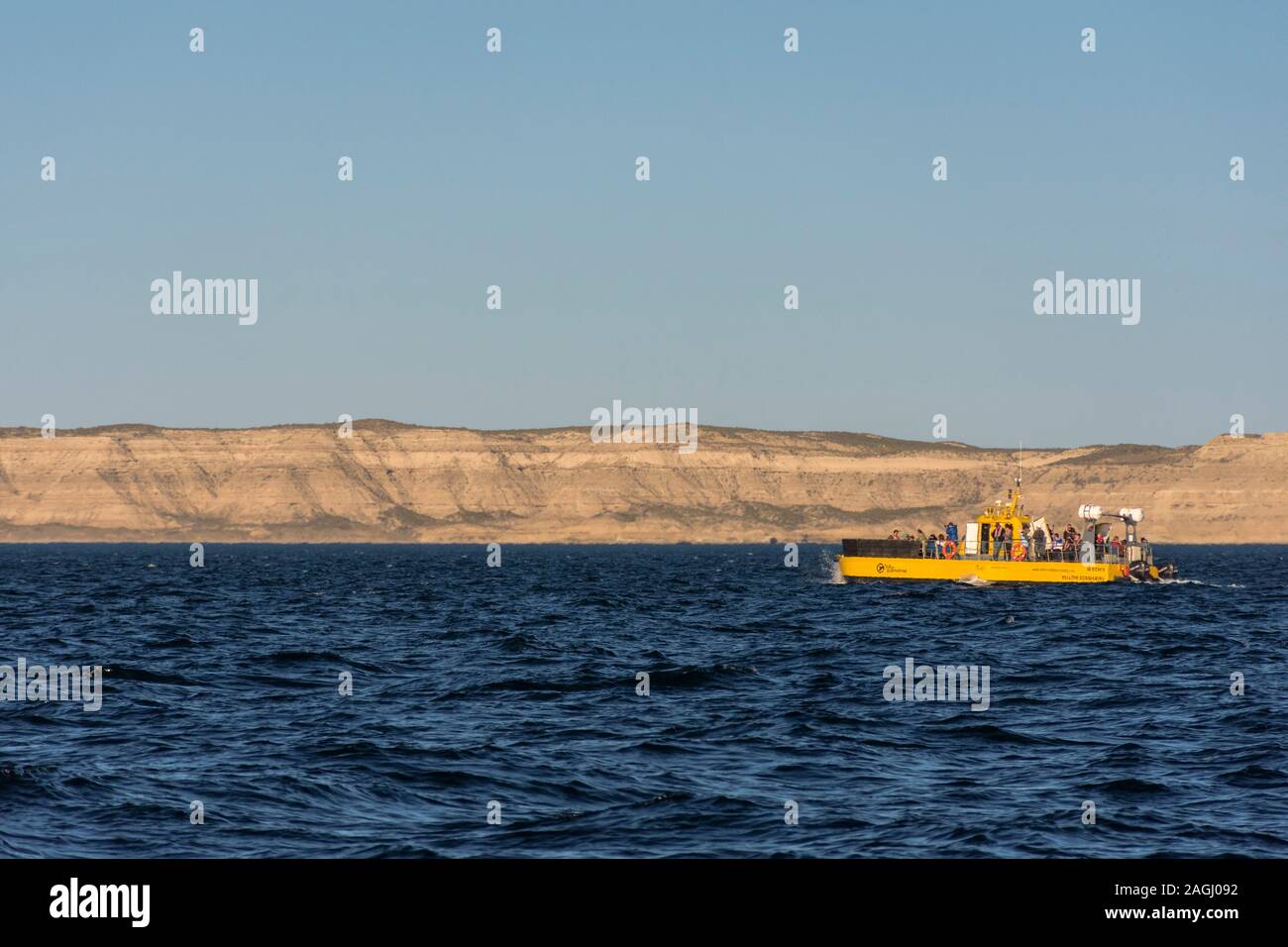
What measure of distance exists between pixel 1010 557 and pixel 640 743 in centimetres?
6252

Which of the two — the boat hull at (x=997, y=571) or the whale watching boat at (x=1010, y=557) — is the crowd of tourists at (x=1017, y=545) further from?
the boat hull at (x=997, y=571)

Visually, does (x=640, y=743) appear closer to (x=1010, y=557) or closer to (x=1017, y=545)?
(x=1010, y=557)

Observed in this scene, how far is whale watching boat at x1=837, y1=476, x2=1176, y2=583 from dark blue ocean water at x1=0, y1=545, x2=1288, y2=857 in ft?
95.3

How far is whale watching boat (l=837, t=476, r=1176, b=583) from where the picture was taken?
8350 cm

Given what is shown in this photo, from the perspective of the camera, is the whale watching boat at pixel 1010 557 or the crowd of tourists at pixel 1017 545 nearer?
the whale watching boat at pixel 1010 557

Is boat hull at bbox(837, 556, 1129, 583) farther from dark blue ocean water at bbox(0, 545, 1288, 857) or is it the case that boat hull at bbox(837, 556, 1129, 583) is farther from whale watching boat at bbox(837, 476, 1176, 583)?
dark blue ocean water at bbox(0, 545, 1288, 857)

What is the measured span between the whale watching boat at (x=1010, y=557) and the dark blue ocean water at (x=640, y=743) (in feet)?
95.3

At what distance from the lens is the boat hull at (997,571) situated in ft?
273
